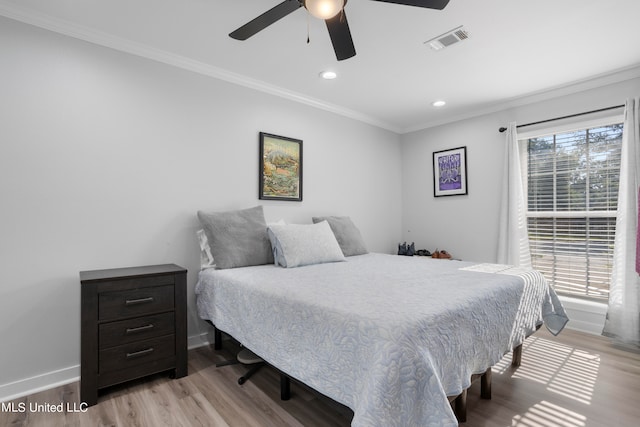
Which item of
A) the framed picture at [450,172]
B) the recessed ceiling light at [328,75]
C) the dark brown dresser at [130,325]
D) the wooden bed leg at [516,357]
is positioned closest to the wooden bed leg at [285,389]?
A: the dark brown dresser at [130,325]

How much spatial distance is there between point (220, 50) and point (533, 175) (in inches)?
140

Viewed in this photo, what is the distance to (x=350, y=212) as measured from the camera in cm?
417

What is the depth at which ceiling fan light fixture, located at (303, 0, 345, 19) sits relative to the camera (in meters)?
1.59

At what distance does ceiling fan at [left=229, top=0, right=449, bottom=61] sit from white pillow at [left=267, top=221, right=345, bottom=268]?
146cm

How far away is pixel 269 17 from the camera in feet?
5.83

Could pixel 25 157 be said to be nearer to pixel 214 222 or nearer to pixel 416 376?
pixel 214 222

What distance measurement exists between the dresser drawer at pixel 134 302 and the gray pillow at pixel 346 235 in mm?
1742

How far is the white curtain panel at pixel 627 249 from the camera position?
9.39ft

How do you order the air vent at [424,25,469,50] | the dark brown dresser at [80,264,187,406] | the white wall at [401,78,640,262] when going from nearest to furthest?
1. the dark brown dresser at [80,264,187,406]
2. the air vent at [424,25,469,50]
3. the white wall at [401,78,640,262]

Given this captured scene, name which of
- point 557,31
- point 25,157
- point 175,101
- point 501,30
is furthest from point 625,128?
point 25,157

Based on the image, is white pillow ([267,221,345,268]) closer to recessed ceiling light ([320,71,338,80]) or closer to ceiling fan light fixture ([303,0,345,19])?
recessed ceiling light ([320,71,338,80])

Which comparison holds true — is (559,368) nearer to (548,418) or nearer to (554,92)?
(548,418)

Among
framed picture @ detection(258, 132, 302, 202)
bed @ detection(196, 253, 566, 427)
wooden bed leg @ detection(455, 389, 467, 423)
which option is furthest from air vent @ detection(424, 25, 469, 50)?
wooden bed leg @ detection(455, 389, 467, 423)

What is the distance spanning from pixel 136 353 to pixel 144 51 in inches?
88.7
